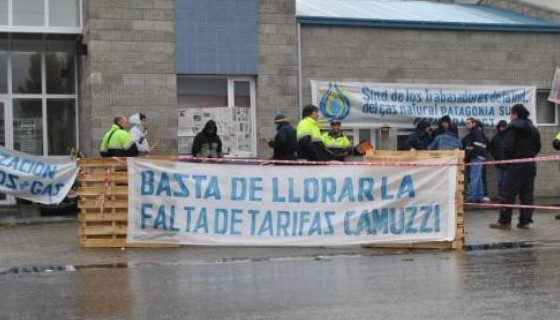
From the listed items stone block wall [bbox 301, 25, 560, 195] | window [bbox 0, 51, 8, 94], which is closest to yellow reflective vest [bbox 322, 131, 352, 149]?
stone block wall [bbox 301, 25, 560, 195]

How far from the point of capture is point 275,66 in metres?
16.8

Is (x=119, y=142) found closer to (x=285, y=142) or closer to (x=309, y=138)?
(x=285, y=142)

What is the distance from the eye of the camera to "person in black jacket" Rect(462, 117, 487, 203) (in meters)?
17.3

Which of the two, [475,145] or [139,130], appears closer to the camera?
[139,130]

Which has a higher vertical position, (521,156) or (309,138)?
(309,138)

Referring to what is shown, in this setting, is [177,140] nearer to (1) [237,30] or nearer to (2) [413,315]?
(1) [237,30]

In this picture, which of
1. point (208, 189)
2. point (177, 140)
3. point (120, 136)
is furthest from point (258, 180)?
point (177, 140)

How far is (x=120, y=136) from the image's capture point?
1420 cm

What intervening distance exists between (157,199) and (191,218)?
0.55 meters

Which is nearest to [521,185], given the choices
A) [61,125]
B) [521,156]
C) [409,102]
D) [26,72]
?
[521,156]

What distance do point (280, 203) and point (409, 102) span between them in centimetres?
724

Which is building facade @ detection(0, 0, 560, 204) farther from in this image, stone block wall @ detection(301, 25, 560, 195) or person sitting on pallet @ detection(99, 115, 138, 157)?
person sitting on pallet @ detection(99, 115, 138, 157)

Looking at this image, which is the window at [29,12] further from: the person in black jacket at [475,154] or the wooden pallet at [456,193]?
the person in black jacket at [475,154]

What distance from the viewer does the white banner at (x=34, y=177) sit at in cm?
1409
